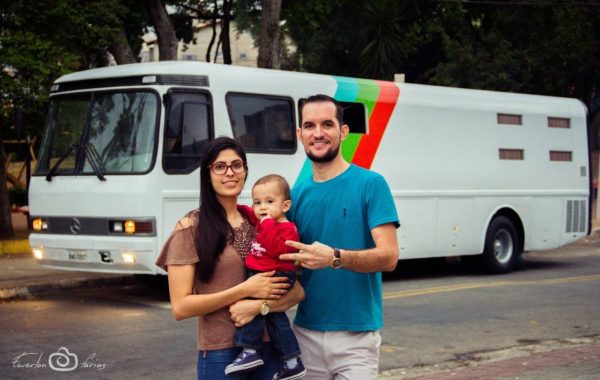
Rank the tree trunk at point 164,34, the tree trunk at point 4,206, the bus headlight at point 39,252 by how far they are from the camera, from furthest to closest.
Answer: the tree trunk at point 164,34
the tree trunk at point 4,206
the bus headlight at point 39,252

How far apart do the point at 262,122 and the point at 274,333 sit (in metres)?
9.57

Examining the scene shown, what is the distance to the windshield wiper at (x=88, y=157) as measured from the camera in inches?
491

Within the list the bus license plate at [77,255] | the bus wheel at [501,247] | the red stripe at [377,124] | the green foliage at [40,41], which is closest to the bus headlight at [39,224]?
the bus license plate at [77,255]

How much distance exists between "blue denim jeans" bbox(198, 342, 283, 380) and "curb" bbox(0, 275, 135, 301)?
371 inches

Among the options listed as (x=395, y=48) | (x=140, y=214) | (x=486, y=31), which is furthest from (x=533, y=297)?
(x=486, y=31)

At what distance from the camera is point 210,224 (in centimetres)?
400

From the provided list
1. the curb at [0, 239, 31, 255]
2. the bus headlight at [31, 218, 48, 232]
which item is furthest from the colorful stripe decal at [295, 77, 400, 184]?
the curb at [0, 239, 31, 255]

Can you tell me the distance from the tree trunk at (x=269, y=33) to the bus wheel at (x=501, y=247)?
6151mm

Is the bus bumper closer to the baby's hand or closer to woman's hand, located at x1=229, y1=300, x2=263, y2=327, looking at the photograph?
the baby's hand

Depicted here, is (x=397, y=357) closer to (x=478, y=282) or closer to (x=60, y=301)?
(x=60, y=301)

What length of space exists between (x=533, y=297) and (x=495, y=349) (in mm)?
3920

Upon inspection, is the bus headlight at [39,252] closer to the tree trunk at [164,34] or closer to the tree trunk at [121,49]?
the tree trunk at [121,49]

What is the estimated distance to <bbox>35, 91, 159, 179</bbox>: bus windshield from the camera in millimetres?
12406

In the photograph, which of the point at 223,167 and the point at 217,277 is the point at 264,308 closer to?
the point at 217,277
